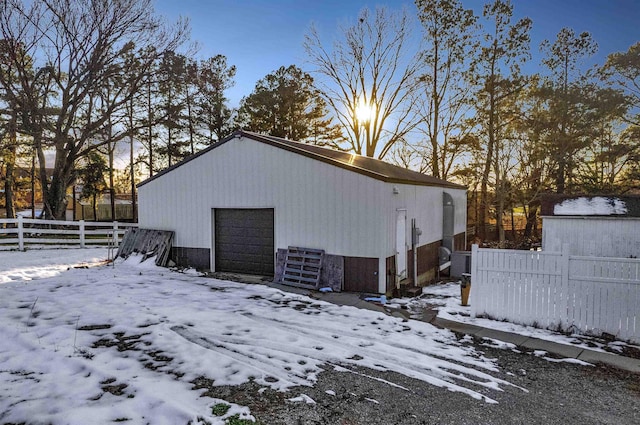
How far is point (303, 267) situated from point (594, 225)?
8.40 m

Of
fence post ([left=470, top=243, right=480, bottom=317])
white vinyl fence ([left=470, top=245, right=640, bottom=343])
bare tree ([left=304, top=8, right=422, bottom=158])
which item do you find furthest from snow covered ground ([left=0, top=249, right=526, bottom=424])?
bare tree ([left=304, top=8, right=422, bottom=158])

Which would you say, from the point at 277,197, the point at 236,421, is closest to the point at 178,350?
the point at 236,421

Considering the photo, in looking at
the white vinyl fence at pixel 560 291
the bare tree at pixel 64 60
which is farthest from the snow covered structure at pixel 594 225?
the bare tree at pixel 64 60

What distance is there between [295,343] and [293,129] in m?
23.2

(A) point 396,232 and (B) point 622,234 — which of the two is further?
(B) point 622,234

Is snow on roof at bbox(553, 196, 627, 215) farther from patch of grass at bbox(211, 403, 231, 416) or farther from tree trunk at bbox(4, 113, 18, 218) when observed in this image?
tree trunk at bbox(4, 113, 18, 218)

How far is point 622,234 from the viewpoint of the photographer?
410 inches

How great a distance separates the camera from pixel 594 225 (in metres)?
10.7

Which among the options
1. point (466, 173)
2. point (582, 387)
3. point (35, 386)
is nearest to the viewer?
point (35, 386)

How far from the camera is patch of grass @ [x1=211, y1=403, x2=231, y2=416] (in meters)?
3.39

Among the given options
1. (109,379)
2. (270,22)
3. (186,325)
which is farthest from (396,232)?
(270,22)

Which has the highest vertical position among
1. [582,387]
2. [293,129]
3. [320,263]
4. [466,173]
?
[293,129]

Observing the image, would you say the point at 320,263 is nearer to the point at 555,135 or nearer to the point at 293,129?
the point at 555,135

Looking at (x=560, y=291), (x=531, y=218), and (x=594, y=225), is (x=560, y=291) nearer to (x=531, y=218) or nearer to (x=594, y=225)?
(x=594, y=225)
